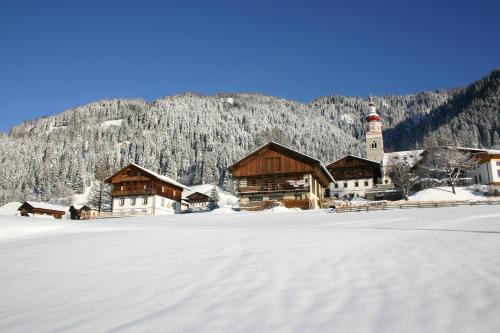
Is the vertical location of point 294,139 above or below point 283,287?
above

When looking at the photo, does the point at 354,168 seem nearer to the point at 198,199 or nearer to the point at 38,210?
the point at 198,199

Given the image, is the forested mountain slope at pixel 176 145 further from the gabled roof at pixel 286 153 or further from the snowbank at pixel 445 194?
the gabled roof at pixel 286 153

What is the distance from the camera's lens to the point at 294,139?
17188cm

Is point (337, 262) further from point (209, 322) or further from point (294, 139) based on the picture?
point (294, 139)

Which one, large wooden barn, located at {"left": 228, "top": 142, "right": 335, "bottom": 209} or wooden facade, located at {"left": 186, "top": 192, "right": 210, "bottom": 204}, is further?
wooden facade, located at {"left": 186, "top": 192, "right": 210, "bottom": 204}

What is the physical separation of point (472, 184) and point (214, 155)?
93208 mm

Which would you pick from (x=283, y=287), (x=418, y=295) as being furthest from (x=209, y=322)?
(x=418, y=295)

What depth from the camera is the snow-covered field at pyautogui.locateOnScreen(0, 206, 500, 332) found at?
19.5 feet

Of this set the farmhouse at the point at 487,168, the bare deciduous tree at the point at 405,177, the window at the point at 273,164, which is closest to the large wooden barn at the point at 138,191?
the window at the point at 273,164

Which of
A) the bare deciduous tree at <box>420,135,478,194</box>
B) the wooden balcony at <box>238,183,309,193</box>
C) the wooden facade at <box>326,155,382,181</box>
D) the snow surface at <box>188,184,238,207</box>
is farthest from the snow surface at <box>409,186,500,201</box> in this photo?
the snow surface at <box>188,184,238,207</box>

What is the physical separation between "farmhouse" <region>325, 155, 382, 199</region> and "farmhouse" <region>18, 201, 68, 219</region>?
54.6 m

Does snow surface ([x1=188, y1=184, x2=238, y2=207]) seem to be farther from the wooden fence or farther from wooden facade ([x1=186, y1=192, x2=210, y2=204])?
the wooden fence

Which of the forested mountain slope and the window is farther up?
the forested mountain slope

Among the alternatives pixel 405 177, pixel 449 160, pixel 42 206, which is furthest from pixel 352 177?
pixel 42 206
